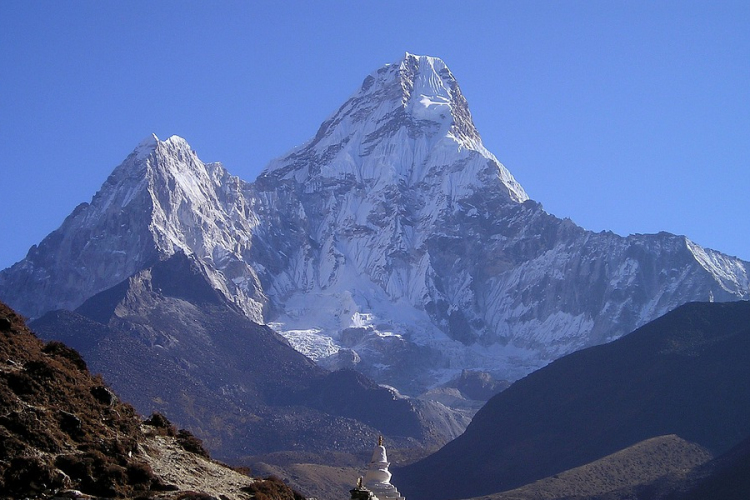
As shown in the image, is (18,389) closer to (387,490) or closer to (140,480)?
(140,480)

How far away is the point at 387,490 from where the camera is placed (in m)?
49.6

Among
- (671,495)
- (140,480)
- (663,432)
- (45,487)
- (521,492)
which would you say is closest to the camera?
(45,487)

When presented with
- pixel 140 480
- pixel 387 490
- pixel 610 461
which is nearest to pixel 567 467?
pixel 610 461

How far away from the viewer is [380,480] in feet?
167

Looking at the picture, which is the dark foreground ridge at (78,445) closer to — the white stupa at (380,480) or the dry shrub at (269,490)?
the dry shrub at (269,490)

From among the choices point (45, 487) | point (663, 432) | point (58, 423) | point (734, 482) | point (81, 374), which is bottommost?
point (45, 487)

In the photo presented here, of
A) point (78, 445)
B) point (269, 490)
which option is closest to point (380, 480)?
point (269, 490)

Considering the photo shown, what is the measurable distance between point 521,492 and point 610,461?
1437cm

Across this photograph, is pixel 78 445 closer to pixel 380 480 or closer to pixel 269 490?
pixel 269 490

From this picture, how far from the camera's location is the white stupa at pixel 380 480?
49281mm

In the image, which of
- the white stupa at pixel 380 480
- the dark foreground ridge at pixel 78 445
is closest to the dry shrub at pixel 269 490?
the dark foreground ridge at pixel 78 445

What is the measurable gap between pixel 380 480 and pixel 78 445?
15671mm

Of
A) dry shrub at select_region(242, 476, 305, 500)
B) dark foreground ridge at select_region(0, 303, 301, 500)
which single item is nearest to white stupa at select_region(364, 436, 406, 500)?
dry shrub at select_region(242, 476, 305, 500)

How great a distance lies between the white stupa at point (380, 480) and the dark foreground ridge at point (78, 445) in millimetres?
4026
